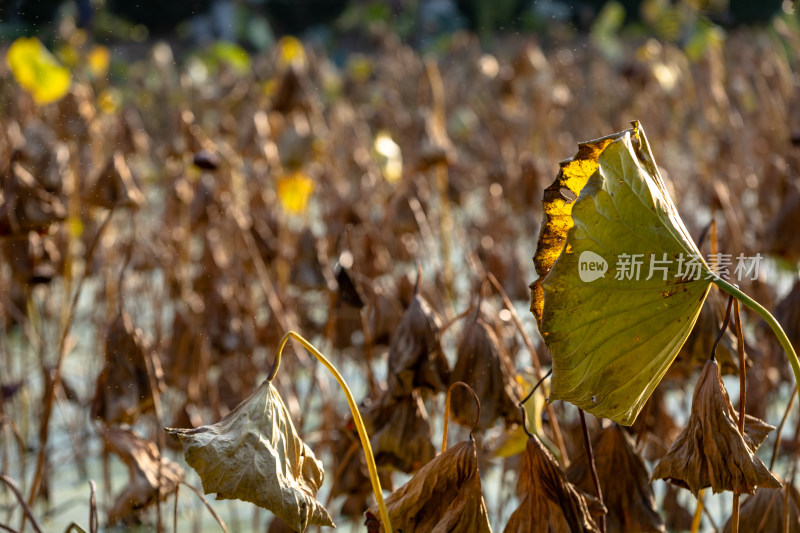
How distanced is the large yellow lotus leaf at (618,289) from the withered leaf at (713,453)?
0.24ft

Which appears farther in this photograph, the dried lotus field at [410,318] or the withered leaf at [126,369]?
the withered leaf at [126,369]

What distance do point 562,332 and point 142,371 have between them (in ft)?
1.84

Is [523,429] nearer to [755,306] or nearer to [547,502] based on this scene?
[547,502]

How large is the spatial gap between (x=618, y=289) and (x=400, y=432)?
1.27 feet

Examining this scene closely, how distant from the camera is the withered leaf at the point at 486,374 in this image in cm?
80

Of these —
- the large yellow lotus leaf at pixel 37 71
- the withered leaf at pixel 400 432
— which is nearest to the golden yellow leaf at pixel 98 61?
the large yellow lotus leaf at pixel 37 71

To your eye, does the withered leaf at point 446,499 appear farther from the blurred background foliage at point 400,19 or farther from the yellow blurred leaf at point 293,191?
the blurred background foliage at point 400,19

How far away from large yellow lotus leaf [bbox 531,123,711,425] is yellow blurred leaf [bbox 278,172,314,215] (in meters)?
1.72

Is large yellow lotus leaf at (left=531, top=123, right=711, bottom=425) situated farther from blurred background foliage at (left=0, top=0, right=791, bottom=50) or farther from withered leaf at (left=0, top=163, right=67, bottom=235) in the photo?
blurred background foliage at (left=0, top=0, right=791, bottom=50)

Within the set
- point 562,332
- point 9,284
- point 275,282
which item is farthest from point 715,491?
point 9,284

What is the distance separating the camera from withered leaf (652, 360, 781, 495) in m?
0.57

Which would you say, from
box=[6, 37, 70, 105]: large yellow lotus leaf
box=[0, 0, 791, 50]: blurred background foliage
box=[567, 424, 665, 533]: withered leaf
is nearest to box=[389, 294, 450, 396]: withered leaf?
box=[567, 424, 665, 533]: withered leaf

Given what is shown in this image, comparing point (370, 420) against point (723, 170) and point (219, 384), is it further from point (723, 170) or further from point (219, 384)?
point (723, 170)

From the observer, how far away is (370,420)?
0.87 m
